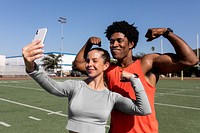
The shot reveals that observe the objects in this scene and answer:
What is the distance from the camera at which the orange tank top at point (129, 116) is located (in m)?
2.12

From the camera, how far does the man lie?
6.93ft

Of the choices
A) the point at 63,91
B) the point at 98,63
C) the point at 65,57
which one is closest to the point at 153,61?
the point at 98,63

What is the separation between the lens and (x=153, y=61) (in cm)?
226

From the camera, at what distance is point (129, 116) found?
2.13 meters

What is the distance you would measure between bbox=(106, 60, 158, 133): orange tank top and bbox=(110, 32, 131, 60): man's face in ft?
0.41

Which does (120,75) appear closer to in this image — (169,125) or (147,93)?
(147,93)

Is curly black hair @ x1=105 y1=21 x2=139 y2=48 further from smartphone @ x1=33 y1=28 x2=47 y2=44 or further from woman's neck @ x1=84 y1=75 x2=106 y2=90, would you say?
smartphone @ x1=33 y1=28 x2=47 y2=44

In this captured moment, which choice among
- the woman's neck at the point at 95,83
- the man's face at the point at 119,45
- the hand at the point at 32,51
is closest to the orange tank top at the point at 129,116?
the man's face at the point at 119,45

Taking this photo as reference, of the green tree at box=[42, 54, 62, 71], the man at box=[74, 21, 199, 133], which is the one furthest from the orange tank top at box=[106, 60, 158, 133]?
the green tree at box=[42, 54, 62, 71]

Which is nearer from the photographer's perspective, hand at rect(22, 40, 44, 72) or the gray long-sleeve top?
hand at rect(22, 40, 44, 72)

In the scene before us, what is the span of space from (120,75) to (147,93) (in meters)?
0.28

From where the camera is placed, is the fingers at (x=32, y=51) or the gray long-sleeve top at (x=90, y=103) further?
the gray long-sleeve top at (x=90, y=103)

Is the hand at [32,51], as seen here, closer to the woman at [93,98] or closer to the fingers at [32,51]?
the fingers at [32,51]

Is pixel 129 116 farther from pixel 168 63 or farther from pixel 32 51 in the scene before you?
pixel 32 51
